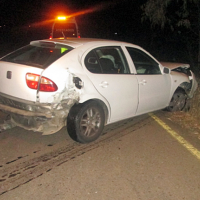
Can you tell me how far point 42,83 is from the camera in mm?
3922

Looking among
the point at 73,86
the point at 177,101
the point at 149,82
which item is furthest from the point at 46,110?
the point at 177,101

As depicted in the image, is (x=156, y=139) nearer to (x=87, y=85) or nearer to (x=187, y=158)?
(x=187, y=158)

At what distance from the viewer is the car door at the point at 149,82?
5.16 meters

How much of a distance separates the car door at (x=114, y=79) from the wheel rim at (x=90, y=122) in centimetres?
29

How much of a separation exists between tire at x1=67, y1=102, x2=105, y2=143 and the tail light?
545 mm

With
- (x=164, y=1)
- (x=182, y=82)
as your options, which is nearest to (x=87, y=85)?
(x=182, y=82)

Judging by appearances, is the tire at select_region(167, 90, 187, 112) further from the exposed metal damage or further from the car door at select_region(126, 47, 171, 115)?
the exposed metal damage

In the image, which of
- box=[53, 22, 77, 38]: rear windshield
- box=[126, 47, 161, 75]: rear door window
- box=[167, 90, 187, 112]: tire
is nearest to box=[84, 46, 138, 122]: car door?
box=[126, 47, 161, 75]: rear door window

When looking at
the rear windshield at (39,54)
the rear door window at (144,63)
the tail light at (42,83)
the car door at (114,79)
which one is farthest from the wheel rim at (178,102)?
the tail light at (42,83)

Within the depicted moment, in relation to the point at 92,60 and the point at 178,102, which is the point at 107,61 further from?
the point at 178,102

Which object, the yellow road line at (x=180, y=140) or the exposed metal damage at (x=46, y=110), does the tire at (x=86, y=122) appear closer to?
the exposed metal damage at (x=46, y=110)

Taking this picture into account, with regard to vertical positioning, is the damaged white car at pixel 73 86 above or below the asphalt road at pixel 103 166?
above

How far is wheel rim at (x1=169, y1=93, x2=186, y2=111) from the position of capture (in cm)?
618

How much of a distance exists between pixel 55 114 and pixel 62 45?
1.16 m
